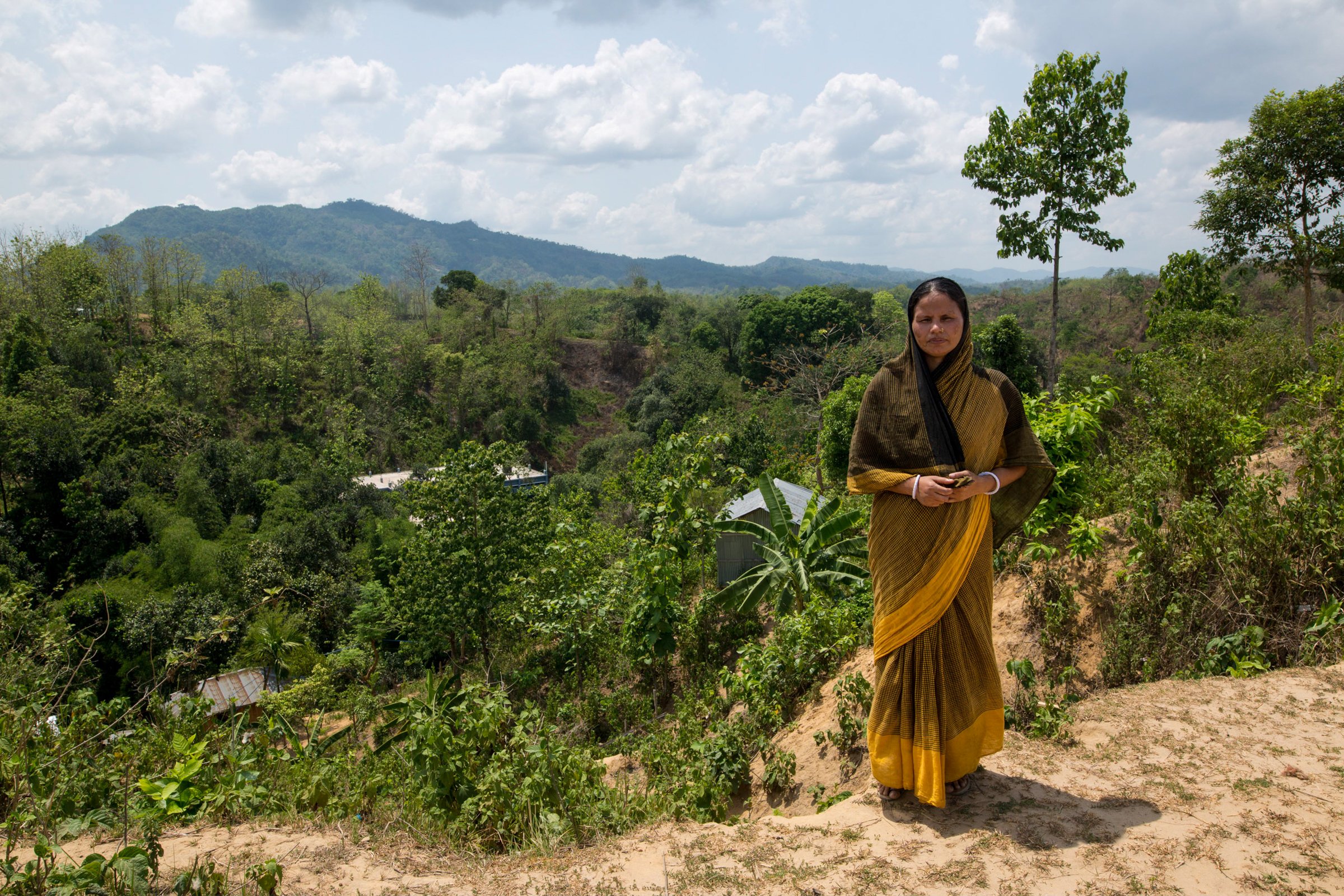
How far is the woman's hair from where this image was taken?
2.71m

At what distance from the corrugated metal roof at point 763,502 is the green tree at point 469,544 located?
3.10 metres

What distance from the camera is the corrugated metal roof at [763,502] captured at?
10.5 m

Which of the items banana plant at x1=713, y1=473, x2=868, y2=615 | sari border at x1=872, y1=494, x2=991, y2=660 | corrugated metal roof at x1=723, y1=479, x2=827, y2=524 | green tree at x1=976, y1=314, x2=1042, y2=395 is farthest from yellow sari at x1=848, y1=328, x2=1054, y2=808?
green tree at x1=976, y1=314, x2=1042, y2=395

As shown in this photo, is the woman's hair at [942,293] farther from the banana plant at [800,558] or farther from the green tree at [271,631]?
the green tree at [271,631]

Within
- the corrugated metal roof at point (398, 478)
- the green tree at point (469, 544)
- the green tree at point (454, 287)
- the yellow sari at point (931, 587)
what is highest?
the green tree at point (454, 287)

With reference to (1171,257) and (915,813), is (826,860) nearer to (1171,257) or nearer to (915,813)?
(915,813)

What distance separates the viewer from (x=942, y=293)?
272 cm

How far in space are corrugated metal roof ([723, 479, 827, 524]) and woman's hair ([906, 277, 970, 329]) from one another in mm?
7385

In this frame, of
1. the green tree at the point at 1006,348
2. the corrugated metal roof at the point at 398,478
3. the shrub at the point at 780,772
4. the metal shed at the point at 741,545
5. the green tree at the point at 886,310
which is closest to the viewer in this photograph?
the shrub at the point at 780,772

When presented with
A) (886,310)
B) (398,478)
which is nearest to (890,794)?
(398,478)

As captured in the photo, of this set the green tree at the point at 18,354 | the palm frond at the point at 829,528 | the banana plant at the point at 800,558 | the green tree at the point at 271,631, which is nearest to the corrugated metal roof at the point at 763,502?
the banana plant at the point at 800,558

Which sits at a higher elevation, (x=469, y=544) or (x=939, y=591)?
(x=939, y=591)

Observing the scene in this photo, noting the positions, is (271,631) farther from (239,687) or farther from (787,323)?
(787,323)

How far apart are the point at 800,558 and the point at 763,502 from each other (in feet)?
12.1
